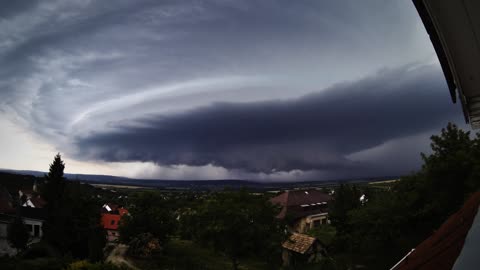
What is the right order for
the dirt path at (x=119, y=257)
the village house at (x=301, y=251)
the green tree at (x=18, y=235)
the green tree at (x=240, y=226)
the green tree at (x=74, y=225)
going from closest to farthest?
the green tree at (x=240, y=226) < the village house at (x=301, y=251) < the dirt path at (x=119, y=257) < the green tree at (x=74, y=225) < the green tree at (x=18, y=235)

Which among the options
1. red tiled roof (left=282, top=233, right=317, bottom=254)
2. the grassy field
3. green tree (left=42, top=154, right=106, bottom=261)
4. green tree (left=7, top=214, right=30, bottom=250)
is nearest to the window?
green tree (left=42, top=154, right=106, bottom=261)

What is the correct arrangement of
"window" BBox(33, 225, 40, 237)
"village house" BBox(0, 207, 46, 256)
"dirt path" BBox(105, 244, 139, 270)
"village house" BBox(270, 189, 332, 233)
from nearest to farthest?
"dirt path" BBox(105, 244, 139, 270) < "village house" BBox(0, 207, 46, 256) < "window" BBox(33, 225, 40, 237) < "village house" BBox(270, 189, 332, 233)

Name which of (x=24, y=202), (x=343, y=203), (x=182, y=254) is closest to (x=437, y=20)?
(x=343, y=203)

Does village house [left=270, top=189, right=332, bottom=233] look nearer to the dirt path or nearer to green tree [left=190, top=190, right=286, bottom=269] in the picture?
the dirt path

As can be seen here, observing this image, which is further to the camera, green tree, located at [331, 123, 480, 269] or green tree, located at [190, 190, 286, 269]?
green tree, located at [190, 190, 286, 269]

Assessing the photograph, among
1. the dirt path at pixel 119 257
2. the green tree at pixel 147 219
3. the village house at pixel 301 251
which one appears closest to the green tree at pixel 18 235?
the dirt path at pixel 119 257

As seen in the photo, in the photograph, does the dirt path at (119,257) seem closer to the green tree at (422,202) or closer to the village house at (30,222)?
the village house at (30,222)
